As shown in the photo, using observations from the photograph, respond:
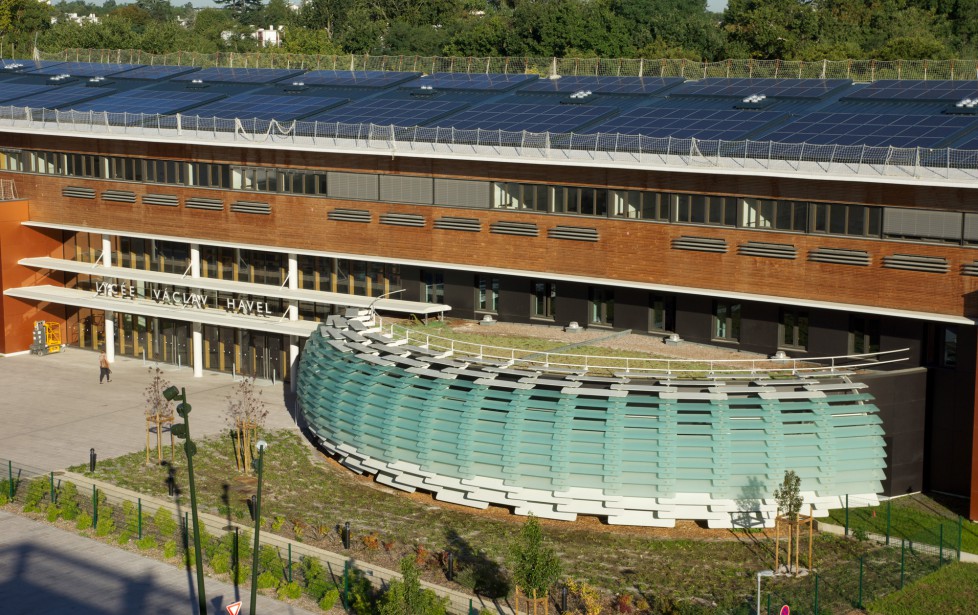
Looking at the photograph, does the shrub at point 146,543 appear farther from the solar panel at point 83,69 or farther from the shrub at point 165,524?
the solar panel at point 83,69

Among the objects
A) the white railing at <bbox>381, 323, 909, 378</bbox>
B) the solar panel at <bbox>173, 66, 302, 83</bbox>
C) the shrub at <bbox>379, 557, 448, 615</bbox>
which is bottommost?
the shrub at <bbox>379, 557, 448, 615</bbox>

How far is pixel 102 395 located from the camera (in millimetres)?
55875

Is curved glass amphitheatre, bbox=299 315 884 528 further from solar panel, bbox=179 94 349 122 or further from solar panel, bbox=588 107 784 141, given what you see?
solar panel, bbox=179 94 349 122

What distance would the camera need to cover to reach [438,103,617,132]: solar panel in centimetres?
5203

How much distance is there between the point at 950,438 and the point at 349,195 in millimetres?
25362

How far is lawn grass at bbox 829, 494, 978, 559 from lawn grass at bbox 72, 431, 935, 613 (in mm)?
1530

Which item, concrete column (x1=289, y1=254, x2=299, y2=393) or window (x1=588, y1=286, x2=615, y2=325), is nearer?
window (x1=588, y1=286, x2=615, y2=325)

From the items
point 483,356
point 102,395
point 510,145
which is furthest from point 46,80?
point 483,356

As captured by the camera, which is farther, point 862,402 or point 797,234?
point 797,234

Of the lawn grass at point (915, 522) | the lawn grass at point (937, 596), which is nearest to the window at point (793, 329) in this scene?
the lawn grass at point (915, 522)

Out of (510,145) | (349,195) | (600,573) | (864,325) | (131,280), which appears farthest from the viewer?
(131,280)

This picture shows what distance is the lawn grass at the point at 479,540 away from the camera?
34.7m

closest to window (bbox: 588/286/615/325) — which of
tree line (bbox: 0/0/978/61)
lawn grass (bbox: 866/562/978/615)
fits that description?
lawn grass (bbox: 866/562/978/615)

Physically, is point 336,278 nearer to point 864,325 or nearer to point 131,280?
point 131,280
